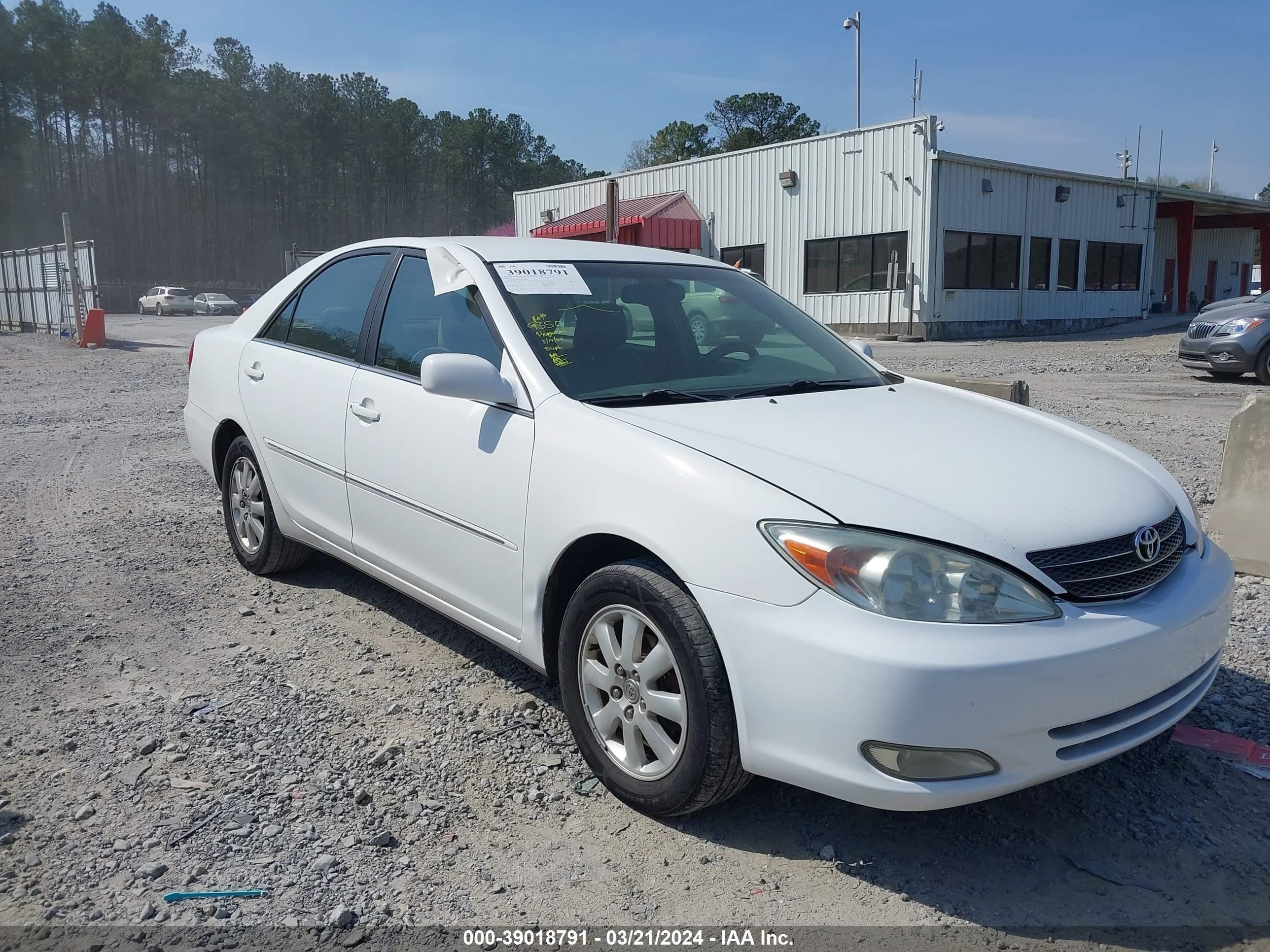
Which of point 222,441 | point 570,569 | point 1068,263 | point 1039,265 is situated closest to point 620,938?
point 570,569

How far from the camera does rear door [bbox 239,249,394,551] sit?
413cm

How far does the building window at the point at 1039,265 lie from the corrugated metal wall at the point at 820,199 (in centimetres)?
485

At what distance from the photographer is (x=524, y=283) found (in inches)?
143

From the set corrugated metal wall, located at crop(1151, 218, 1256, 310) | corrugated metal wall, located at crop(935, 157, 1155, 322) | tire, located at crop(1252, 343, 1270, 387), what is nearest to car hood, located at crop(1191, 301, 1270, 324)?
tire, located at crop(1252, 343, 1270, 387)

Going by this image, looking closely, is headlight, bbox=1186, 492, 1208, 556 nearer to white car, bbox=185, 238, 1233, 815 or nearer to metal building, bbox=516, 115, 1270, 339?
white car, bbox=185, 238, 1233, 815

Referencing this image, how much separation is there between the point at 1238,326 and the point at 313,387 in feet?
43.5

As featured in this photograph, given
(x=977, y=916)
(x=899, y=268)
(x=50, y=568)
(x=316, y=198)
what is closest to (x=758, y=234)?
(x=899, y=268)

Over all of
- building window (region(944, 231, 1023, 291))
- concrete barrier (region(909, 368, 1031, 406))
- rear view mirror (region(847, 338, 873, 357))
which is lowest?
concrete barrier (region(909, 368, 1031, 406))

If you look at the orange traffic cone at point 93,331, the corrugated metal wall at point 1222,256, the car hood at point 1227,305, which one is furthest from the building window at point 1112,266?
the orange traffic cone at point 93,331

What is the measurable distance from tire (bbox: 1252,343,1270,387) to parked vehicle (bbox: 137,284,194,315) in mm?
47460

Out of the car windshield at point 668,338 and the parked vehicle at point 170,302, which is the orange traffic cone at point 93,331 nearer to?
the car windshield at point 668,338

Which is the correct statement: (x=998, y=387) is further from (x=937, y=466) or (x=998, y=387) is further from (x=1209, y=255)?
(x=1209, y=255)

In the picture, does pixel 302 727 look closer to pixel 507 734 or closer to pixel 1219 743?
pixel 507 734

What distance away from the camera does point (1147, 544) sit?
270cm
